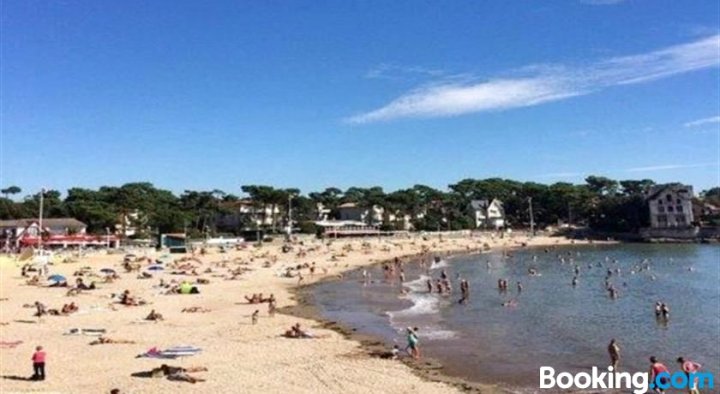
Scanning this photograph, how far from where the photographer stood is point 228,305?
121 ft

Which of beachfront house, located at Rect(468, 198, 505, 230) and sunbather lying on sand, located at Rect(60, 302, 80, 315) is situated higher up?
beachfront house, located at Rect(468, 198, 505, 230)

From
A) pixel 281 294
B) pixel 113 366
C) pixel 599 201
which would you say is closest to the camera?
pixel 113 366

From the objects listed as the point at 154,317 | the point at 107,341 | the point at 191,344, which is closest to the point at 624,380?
the point at 191,344

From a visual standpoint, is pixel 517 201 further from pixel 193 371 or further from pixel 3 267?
pixel 193 371

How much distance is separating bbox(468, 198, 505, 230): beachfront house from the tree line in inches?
A: 63.2

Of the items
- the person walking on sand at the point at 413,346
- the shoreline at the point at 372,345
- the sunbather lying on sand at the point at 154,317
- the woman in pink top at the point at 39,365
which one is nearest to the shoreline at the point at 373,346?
the shoreline at the point at 372,345

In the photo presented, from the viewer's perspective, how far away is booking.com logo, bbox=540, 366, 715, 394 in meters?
17.6

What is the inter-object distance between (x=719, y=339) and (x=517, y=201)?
121m

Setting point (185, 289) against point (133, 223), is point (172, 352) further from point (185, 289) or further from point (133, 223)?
point (133, 223)

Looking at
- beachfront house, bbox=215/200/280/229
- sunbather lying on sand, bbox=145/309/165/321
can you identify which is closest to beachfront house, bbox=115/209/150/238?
beachfront house, bbox=215/200/280/229

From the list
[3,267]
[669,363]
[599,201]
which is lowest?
[669,363]

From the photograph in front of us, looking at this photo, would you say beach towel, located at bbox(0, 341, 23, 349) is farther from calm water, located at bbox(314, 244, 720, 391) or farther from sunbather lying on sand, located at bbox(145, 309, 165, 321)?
calm water, located at bbox(314, 244, 720, 391)

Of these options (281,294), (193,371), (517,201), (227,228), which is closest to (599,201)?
(517,201)

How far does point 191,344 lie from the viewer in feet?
80.4
